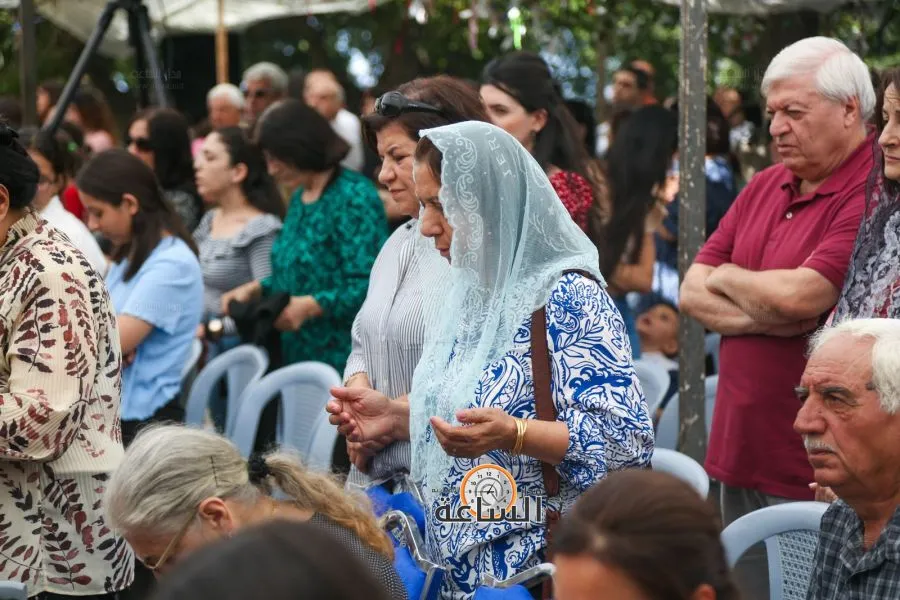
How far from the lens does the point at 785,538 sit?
2.91 meters

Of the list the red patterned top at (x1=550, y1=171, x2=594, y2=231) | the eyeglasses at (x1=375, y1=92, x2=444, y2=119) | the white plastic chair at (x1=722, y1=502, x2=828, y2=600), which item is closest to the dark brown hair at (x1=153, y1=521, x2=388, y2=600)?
the white plastic chair at (x1=722, y1=502, x2=828, y2=600)

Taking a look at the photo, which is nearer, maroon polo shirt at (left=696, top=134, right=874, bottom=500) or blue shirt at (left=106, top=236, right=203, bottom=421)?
maroon polo shirt at (left=696, top=134, right=874, bottom=500)

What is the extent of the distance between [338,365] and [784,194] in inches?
95.4

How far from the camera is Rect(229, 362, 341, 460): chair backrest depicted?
4.86 meters

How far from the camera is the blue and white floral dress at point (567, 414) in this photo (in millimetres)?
2826

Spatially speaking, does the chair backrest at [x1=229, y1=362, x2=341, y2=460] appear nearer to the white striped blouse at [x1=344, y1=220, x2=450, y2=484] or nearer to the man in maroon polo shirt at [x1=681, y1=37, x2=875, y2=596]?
the white striped blouse at [x1=344, y1=220, x2=450, y2=484]

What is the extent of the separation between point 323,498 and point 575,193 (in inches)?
82.3

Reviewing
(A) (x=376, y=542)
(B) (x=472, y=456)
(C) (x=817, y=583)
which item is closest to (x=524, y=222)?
(B) (x=472, y=456)

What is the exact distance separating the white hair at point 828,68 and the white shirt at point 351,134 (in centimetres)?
490

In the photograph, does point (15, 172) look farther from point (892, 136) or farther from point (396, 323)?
point (892, 136)

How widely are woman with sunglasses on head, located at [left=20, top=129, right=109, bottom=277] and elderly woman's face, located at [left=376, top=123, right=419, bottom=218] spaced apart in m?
2.04

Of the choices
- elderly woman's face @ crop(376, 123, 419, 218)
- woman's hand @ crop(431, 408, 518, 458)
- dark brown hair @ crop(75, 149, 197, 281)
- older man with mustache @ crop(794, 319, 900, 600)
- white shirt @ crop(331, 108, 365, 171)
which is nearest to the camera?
older man with mustache @ crop(794, 319, 900, 600)

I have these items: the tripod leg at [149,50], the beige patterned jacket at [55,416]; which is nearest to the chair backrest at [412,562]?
the beige patterned jacket at [55,416]

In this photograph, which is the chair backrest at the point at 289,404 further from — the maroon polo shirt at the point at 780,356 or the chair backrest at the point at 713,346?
the chair backrest at the point at 713,346
